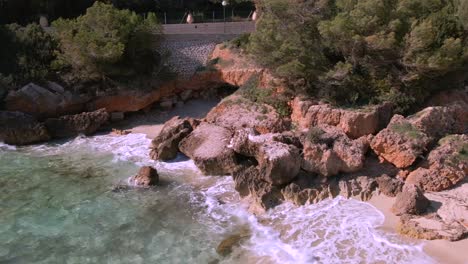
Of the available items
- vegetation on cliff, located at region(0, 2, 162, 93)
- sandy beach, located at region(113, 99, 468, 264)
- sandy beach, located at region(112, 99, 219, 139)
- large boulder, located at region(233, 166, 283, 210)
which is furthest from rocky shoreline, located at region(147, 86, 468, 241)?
vegetation on cliff, located at region(0, 2, 162, 93)

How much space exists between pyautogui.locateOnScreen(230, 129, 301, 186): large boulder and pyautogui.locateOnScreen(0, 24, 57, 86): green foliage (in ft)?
49.0

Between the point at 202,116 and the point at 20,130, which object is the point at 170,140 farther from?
the point at 20,130

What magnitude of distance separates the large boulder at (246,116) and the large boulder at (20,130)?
31.4 ft

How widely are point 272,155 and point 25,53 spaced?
18670mm

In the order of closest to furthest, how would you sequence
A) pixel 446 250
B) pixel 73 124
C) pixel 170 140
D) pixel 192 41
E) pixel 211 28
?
pixel 446 250 < pixel 170 140 < pixel 73 124 < pixel 192 41 < pixel 211 28

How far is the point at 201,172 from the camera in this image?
21766mm

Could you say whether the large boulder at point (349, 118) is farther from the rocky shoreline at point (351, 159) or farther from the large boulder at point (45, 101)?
the large boulder at point (45, 101)

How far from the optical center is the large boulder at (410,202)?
16656 mm

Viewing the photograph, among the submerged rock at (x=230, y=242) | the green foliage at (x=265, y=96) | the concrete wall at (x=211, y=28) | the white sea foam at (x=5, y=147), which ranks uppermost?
the concrete wall at (x=211, y=28)

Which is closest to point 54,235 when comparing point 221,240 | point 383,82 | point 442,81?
point 221,240

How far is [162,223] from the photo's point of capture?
17703 mm

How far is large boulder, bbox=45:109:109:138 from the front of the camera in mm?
26422

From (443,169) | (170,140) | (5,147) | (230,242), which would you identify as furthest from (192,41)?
(443,169)

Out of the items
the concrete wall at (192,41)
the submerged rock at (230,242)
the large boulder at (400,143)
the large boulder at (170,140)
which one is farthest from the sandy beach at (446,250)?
the concrete wall at (192,41)
